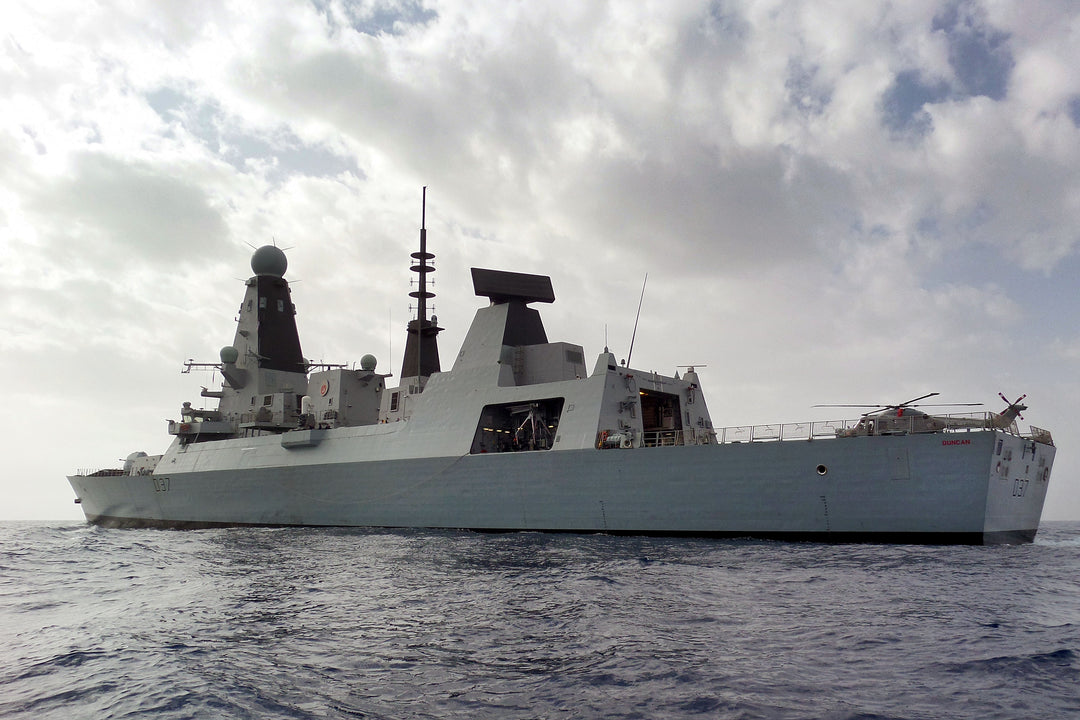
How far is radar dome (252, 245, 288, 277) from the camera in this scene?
30781 mm

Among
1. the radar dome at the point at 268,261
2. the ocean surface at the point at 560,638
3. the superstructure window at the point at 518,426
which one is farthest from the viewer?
the radar dome at the point at 268,261

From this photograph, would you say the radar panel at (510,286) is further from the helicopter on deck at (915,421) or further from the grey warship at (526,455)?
the helicopter on deck at (915,421)

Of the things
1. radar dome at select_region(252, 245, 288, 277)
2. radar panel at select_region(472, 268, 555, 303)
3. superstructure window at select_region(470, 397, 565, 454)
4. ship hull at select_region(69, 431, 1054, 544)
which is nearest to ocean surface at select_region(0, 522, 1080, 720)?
ship hull at select_region(69, 431, 1054, 544)

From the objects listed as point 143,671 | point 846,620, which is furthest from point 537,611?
point 143,671

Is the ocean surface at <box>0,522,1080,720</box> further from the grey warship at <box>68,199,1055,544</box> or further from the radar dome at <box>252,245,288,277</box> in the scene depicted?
the radar dome at <box>252,245,288,277</box>

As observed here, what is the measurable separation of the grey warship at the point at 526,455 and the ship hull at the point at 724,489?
39 mm

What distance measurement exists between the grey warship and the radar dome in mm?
78

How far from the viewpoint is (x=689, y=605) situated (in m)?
8.46

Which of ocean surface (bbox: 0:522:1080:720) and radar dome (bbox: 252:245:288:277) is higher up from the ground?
radar dome (bbox: 252:245:288:277)

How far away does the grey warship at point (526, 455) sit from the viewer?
1448cm

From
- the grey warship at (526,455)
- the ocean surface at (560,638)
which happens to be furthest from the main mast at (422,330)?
the ocean surface at (560,638)

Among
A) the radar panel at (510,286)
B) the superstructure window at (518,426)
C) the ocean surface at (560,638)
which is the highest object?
the radar panel at (510,286)

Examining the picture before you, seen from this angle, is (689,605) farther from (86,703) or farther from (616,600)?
(86,703)

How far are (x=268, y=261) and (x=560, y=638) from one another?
2785 centimetres
